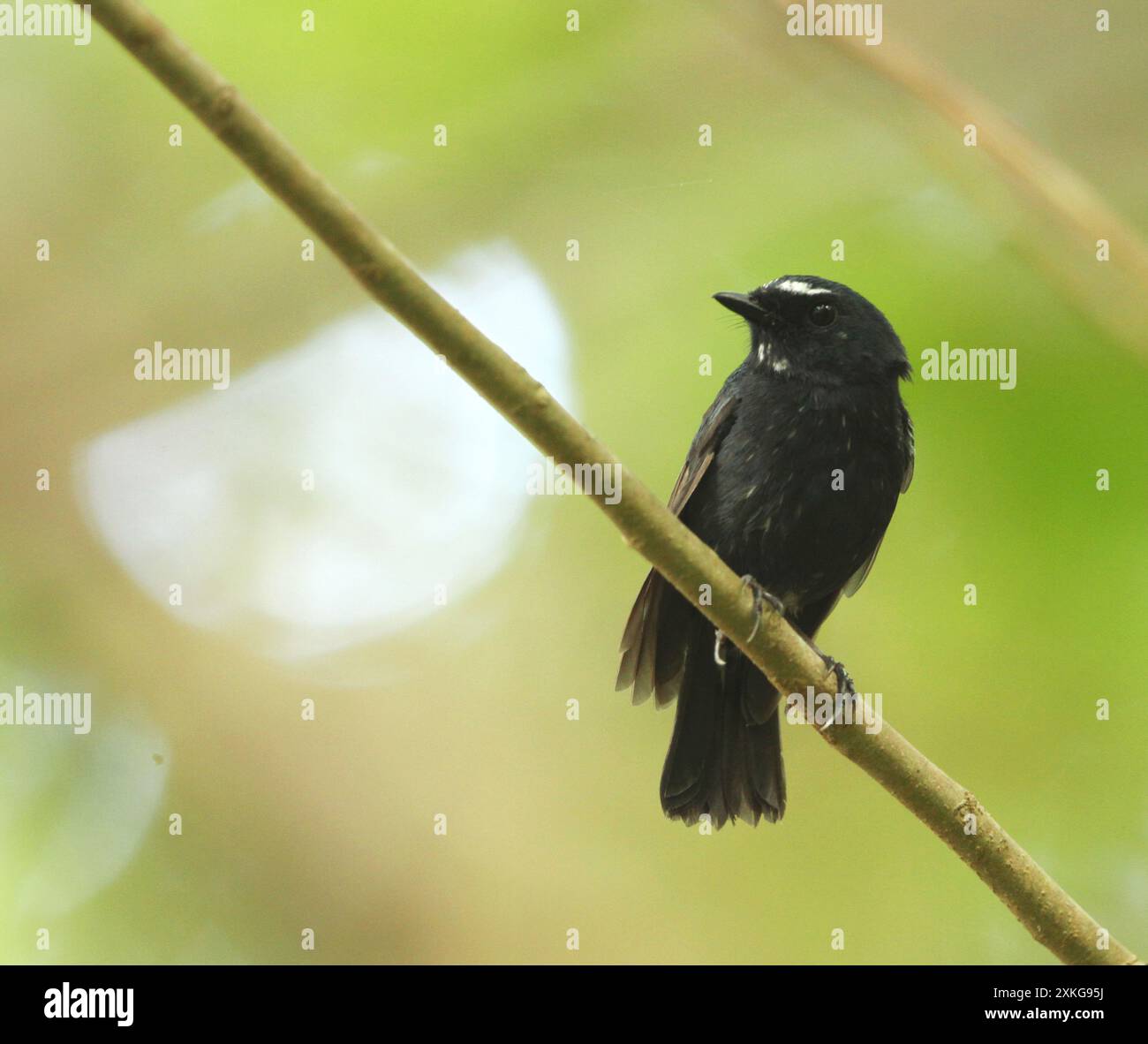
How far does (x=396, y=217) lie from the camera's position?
6.52m

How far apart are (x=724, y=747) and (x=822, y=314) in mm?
1723

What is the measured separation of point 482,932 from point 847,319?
3286 mm

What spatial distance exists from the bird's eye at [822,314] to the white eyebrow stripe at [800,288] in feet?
0.20

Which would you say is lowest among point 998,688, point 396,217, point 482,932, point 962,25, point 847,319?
point 482,932

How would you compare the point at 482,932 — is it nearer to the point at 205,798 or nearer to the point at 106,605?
the point at 205,798

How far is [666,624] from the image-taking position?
15.8ft

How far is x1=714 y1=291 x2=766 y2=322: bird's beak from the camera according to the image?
4.87m
